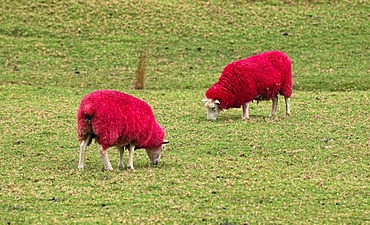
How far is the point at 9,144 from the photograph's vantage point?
653 inches

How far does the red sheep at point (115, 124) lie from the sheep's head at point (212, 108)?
4976 millimetres

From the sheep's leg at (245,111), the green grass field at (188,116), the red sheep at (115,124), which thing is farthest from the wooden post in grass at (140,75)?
the red sheep at (115,124)

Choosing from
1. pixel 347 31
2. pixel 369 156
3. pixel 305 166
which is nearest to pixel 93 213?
pixel 305 166

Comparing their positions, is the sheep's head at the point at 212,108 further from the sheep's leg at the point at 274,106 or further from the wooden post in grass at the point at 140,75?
the wooden post in grass at the point at 140,75

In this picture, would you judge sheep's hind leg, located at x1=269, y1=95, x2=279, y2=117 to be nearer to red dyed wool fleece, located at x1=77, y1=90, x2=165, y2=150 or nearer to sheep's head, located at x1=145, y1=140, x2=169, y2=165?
sheep's head, located at x1=145, y1=140, x2=169, y2=165

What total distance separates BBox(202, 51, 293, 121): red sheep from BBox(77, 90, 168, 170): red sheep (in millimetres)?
5008

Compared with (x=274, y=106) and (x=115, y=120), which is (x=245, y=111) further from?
(x=115, y=120)

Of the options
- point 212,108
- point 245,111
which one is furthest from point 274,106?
point 212,108

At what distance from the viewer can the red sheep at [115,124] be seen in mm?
12984

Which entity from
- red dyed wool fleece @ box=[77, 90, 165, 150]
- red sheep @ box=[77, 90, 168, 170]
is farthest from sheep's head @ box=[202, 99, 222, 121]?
red dyed wool fleece @ box=[77, 90, 165, 150]

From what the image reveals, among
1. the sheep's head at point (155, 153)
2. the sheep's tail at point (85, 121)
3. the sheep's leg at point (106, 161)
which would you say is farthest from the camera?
the sheep's head at point (155, 153)

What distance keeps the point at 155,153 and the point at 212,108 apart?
16.5 ft

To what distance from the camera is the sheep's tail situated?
12930mm

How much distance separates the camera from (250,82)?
61.2ft
